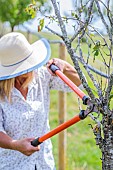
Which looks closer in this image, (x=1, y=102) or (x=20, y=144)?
(x=20, y=144)

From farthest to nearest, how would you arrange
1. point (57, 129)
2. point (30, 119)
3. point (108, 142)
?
1. point (30, 119)
2. point (57, 129)
3. point (108, 142)

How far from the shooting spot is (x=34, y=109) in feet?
8.50

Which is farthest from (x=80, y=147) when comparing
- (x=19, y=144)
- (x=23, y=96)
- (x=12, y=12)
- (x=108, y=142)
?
(x=12, y=12)

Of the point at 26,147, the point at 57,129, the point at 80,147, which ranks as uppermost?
the point at 57,129

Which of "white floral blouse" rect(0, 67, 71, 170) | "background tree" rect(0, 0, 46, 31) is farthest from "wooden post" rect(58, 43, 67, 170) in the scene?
"background tree" rect(0, 0, 46, 31)

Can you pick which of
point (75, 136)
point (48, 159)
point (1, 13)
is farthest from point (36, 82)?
point (1, 13)

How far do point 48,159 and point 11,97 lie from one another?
0.40 metres

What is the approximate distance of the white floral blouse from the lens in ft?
8.36

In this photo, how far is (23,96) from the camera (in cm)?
261

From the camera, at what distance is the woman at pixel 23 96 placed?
98.2 inches

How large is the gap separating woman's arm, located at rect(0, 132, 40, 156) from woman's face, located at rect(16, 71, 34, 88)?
0.90ft

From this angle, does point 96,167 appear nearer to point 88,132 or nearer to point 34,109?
point 88,132

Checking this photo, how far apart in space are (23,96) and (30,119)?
0.40ft

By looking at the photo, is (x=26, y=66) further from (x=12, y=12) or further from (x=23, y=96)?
(x=12, y=12)
